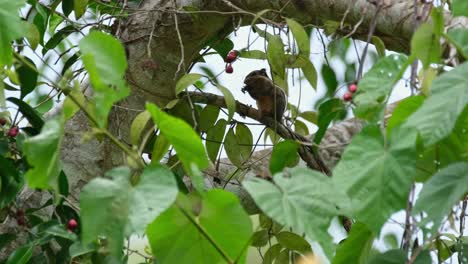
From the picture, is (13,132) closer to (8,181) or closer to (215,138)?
(8,181)

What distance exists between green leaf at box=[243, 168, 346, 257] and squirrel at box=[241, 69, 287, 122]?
4.07 ft

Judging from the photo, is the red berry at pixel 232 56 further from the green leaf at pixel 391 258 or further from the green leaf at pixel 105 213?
the green leaf at pixel 105 213

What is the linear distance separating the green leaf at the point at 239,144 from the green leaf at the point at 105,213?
4.17ft

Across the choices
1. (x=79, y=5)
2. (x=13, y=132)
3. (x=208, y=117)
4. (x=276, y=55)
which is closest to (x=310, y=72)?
(x=276, y=55)

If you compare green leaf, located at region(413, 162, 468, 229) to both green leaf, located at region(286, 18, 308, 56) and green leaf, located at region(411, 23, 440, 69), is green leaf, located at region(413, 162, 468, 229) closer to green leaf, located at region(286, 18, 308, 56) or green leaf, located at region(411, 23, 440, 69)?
green leaf, located at region(411, 23, 440, 69)

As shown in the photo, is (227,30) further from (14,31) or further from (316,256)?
(14,31)

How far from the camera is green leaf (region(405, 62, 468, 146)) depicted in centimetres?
78

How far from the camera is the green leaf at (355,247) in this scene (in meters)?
1.00

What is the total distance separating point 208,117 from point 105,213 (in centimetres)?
136

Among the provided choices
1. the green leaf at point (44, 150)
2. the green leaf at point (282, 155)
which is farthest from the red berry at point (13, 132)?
the green leaf at point (44, 150)

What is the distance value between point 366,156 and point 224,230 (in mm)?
172

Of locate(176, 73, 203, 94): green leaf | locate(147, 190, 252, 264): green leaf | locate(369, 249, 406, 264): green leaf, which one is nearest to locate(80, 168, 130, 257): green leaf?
locate(147, 190, 252, 264): green leaf

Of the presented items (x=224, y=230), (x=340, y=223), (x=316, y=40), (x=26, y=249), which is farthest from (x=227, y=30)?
(x=224, y=230)

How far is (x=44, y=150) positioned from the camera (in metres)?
0.83
